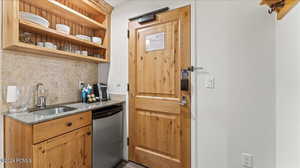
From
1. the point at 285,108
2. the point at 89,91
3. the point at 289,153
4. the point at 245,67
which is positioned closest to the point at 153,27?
the point at 245,67

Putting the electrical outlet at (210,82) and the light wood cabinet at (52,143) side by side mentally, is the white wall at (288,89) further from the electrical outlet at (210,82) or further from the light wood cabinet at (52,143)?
the light wood cabinet at (52,143)

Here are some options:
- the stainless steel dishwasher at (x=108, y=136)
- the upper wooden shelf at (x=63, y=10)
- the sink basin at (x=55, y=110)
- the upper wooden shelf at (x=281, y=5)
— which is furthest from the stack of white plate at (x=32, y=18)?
the upper wooden shelf at (x=281, y=5)

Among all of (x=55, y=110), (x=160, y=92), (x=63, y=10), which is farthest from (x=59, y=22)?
(x=160, y=92)

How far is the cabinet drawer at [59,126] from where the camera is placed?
3.88 ft

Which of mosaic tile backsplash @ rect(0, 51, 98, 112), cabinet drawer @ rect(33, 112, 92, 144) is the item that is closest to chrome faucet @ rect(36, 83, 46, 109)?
mosaic tile backsplash @ rect(0, 51, 98, 112)

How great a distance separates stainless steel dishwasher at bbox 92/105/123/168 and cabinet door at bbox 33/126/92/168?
0.10 meters

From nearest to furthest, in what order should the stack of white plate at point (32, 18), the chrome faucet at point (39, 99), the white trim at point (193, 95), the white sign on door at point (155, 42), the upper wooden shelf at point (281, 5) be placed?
the upper wooden shelf at point (281, 5) < the stack of white plate at point (32, 18) < the white trim at point (193, 95) < the chrome faucet at point (39, 99) < the white sign on door at point (155, 42)

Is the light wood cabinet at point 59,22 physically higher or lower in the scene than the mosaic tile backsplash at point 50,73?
higher

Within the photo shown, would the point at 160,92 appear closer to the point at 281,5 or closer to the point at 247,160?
the point at 247,160

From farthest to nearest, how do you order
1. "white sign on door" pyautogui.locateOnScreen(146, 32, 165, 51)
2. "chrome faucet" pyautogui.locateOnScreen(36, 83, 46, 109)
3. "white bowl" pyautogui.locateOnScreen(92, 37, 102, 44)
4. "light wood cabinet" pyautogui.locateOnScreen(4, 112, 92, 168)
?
"white bowl" pyautogui.locateOnScreen(92, 37, 102, 44), "white sign on door" pyautogui.locateOnScreen(146, 32, 165, 51), "chrome faucet" pyautogui.locateOnScreen(36, 83, 46, 109), "light wood cabinet" pyautogui.locateOnScreen(4, 112, 92, 168)

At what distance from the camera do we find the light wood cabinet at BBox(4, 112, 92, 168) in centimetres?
118

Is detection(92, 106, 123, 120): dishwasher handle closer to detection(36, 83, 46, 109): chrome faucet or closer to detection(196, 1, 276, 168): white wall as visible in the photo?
detection(36, 83, 46, 109): chrome faucet

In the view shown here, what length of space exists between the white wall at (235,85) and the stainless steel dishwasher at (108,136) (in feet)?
3.69

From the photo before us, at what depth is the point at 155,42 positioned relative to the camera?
6.26ft
